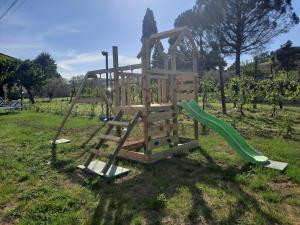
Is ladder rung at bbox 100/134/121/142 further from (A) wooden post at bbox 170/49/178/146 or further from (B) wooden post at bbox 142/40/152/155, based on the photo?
(A) wooden post at bbox 170/49/178/146

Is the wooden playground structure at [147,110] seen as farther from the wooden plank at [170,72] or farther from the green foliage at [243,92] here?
the green foliage at [243,92]

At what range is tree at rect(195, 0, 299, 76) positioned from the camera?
22953 millimetres

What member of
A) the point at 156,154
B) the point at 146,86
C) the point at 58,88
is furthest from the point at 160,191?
the point at 58,88

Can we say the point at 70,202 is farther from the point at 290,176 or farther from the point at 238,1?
the point at 238,1

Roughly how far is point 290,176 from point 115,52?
4.25 metres

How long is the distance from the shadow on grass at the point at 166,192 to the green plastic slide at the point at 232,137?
0.23 metres

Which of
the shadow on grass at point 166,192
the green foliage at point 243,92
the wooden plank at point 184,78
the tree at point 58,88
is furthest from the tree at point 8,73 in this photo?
the shadow on grass at point 166,192

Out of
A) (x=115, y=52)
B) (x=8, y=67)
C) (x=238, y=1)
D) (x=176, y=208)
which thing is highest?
(x=238, y=1)

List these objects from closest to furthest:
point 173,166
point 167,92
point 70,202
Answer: point 70,202
point 173,166
point 167,92

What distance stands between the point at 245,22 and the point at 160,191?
2345 centimetres

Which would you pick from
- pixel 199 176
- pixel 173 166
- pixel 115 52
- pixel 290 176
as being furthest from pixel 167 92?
pixel 290 176

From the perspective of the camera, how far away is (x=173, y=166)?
16.8ft

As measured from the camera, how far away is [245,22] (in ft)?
77.5

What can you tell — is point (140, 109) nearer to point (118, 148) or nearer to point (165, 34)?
point (118, 148)
